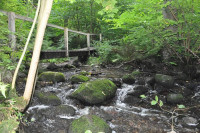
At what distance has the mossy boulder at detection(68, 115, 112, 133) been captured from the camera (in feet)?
8.91

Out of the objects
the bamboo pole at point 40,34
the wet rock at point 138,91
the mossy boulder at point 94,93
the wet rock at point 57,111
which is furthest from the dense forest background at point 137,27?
the mossy boulder at point 94,93

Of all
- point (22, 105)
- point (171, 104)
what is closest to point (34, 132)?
point (22, 105)

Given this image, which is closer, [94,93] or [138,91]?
[94,93]

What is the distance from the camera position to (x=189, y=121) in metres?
3.32

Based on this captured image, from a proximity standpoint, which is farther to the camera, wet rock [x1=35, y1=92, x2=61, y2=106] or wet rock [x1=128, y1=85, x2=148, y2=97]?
wet rock [x1=128, y1=85, x2=148, y2=97]

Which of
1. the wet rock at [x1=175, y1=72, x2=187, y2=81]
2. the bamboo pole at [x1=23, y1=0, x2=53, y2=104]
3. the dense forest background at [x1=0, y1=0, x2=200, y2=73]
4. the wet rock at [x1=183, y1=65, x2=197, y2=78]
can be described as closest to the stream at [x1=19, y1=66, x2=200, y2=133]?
the wet rock at [x1=175, y1=72, x2=187, y2=81]

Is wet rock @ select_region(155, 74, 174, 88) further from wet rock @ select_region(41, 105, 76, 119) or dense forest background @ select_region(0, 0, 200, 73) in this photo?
wet rock @ select_region(41, 105, 76, 119)

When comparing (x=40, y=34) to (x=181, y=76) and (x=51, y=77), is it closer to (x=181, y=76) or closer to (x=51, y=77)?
(x=51, y=77)

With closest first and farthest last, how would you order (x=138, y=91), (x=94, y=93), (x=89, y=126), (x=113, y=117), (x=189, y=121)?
(x=89, y=126)
(x=189, y=121)
(x=113, y=117)
(x=94, y=93)
(x=138, y=91)

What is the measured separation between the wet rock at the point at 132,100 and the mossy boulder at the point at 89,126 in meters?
1.69

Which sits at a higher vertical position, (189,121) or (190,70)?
(190,70)

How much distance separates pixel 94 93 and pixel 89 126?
4.87 ft

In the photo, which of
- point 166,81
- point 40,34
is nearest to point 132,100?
point 166,81

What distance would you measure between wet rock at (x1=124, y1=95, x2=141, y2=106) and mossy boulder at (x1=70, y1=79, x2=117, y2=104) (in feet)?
1.55
